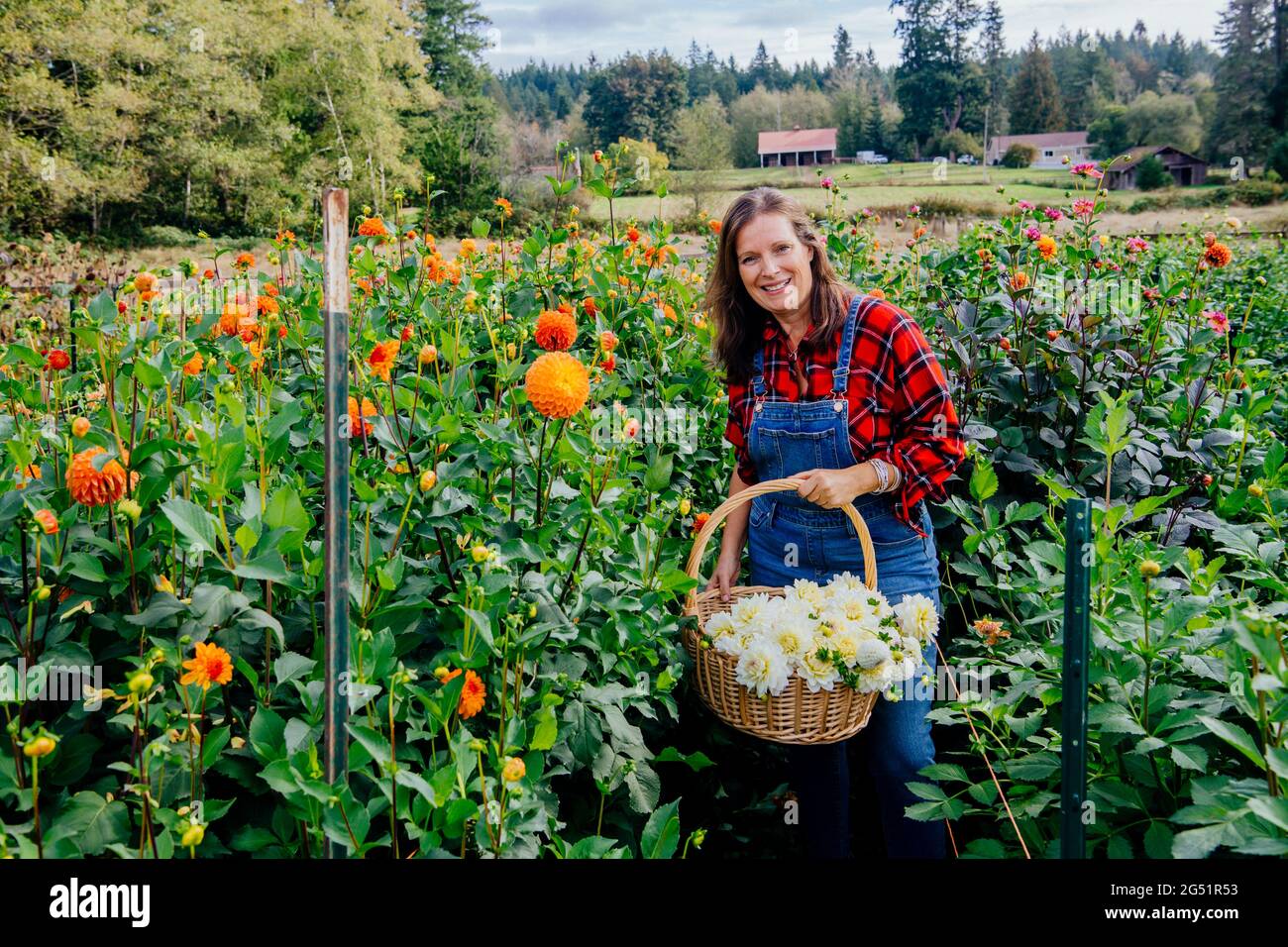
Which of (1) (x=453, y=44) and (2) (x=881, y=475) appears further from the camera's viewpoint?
(1) (x=453, y=44)

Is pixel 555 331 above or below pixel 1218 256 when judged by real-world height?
below

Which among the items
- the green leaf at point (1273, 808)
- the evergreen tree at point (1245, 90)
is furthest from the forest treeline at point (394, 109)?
the green leaf at point (1273, 808)

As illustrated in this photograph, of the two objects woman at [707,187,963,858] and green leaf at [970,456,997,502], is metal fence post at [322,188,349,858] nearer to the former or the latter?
woman at [707,187,963,858]

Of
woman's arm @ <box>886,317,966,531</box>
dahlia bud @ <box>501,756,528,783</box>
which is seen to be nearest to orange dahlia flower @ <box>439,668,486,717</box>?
dahlia bud @ <box>501,756,528,783</box>

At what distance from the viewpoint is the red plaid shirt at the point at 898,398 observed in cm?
190

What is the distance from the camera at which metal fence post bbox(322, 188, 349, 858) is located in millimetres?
934

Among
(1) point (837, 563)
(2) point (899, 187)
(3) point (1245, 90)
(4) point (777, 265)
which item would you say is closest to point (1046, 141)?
(3) point (1245, 90)

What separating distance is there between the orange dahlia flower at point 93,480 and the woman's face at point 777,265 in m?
1.24

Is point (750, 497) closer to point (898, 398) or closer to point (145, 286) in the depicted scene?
point (898, 398)

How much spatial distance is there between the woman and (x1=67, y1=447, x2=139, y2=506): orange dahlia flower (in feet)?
3.66

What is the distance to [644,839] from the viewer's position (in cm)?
128

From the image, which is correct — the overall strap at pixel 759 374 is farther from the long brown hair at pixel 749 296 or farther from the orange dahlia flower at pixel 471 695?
the orange dahlia flower at pixel 471 695

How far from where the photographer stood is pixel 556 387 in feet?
4.59

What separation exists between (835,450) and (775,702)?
0.56 m
